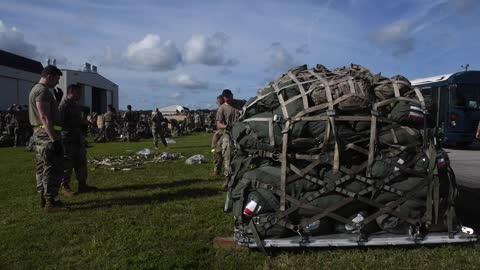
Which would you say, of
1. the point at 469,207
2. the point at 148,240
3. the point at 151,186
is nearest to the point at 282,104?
the point at 148,240

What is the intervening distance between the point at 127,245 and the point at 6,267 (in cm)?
125

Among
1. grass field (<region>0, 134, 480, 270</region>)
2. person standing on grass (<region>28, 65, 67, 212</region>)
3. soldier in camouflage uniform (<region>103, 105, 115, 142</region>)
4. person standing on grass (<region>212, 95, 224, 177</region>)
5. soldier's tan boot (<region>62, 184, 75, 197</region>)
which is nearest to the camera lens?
grass field (<region>0, 134, 480, 270</region>)

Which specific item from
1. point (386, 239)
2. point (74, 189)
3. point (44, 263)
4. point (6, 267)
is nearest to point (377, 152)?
point (386, 239)

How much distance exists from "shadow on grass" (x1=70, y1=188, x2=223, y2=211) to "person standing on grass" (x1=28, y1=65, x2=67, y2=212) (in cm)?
47

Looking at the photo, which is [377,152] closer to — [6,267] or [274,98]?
[274,98]

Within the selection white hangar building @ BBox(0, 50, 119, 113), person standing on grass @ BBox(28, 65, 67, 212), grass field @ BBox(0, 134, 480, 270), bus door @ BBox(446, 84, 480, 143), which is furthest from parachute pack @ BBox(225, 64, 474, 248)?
white hangar building @ BBox(0, 50, 119, 113)

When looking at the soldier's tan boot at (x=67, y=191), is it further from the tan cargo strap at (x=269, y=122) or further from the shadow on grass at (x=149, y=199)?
the tan cargo strap at (x=269, y=122)

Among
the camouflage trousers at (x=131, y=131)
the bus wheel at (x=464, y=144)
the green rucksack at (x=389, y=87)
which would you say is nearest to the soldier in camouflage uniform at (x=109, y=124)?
the camouflage trousers at (x=131, y=131)

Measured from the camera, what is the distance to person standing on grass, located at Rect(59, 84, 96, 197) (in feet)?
28.6

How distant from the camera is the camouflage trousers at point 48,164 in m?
7.37

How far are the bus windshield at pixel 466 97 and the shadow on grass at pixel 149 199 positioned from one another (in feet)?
46.7

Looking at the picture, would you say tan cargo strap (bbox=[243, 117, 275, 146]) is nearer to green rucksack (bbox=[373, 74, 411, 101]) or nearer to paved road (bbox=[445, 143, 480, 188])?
green rucksack (bbox=[373, 74, 411, 101])

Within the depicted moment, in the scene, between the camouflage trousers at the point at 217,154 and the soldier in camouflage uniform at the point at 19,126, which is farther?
the soldier in camouflage uniform at the point at 19,126

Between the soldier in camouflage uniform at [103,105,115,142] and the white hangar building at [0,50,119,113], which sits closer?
the soldier in camouflage uniform at [103,105,115,142]
